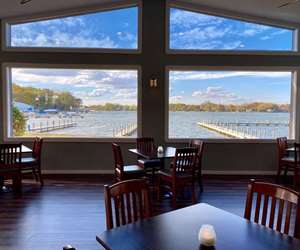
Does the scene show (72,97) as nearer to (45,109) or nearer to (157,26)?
(45,109)

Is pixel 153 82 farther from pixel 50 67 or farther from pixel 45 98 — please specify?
pixel 45 98

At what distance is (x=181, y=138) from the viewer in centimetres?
653

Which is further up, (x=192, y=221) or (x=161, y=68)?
(x=161, y=68)

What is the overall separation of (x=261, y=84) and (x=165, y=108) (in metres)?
2.27

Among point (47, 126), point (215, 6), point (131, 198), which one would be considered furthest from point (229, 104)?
point (131, 198)

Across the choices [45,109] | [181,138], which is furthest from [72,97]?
[181,138]

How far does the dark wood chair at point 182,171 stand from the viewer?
434 cm

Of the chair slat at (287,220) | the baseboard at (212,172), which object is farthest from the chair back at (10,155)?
the chair slat at (287,220)

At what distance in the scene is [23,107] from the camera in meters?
6.50

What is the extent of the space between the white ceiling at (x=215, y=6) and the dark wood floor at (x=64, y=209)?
3.41 m

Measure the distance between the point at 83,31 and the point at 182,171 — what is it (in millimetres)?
3894

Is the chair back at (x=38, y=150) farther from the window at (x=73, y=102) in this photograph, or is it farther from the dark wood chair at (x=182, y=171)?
the dark wood chair at (x=182, y=171)

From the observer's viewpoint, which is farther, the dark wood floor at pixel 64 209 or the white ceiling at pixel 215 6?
the white ceiling at pixel 215 6

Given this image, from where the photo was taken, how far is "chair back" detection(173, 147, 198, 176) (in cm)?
433
